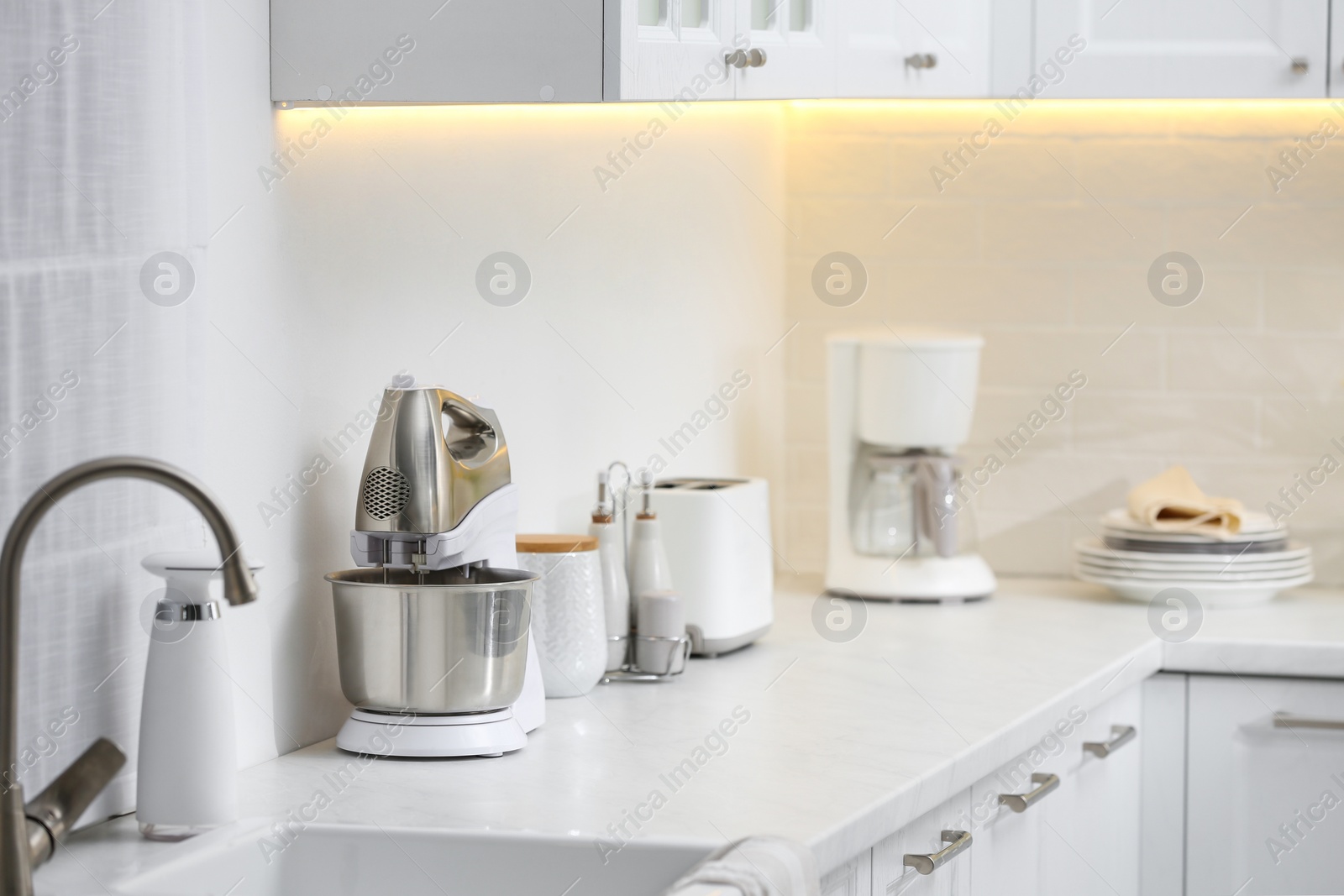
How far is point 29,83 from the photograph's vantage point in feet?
3.73

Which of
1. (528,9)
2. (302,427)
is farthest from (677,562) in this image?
(528,9)

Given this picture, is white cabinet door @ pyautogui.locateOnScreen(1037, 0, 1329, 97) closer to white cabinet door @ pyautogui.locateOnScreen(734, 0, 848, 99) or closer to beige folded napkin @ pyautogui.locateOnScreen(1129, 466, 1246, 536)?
white cabinet door @ pyautogui.locateOnScreen(734, 0, 848, 99)

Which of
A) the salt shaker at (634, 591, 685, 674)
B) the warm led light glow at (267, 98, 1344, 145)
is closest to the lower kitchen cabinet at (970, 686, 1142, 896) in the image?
the salt shaker at (634, 591, 685, 674)

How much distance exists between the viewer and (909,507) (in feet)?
7.77

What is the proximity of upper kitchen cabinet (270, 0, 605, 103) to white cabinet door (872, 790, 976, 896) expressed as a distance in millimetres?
733

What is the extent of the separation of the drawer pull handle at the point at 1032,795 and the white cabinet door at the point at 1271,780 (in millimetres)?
428

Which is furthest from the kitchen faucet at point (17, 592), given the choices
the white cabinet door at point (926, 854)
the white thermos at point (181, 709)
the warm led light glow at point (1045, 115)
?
the warm led light glow at point (1045, 115)

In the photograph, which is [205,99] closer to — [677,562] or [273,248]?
[273,248]

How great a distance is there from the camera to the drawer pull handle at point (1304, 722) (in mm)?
2031

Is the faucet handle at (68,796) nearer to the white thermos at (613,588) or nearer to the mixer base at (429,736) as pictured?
the mixer base at (429,736)

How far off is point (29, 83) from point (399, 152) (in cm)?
49

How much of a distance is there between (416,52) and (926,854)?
0.89 meters

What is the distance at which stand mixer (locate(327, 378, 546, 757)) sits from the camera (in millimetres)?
1419

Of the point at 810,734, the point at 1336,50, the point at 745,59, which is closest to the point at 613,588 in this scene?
the point at 810,734
